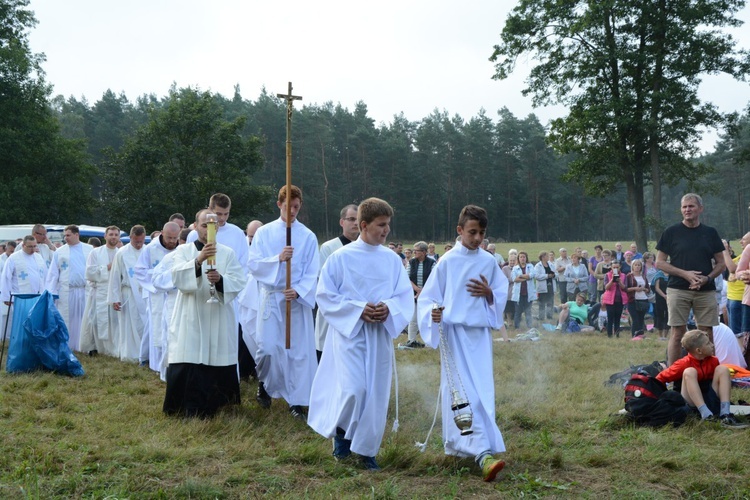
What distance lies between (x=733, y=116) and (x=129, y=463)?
31.5m

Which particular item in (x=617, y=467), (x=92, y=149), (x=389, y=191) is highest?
(x=92, y=149)

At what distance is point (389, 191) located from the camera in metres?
61.7

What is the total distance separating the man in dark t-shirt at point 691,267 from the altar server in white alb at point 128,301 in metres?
7.67

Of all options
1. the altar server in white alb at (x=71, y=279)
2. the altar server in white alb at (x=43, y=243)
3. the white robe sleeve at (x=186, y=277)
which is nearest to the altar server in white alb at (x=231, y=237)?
the white robe sleeve at (x=186, y=277)

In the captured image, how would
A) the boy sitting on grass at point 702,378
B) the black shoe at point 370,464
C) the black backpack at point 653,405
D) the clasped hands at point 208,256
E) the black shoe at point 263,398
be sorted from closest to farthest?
the black shoe at point 370,464, the clasped hands at point 208,256, the black backpack at point 653,405, the boy sitting on grass at point 702,378, the black shoe at point 263,398

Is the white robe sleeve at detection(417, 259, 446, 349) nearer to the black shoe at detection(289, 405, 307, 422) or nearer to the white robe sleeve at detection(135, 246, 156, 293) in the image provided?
the black shoe at detection(289, 405, 307, 422)

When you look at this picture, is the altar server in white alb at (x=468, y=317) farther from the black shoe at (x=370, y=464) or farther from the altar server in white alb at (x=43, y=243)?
the altar server in white alb at (x=43, y=243)

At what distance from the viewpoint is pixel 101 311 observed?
1241 centimetres

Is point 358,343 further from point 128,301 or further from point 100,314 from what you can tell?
point 100,314

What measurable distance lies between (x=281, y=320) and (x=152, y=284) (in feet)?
10.5

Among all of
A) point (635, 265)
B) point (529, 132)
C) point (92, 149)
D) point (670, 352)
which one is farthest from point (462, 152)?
point (670, 352)

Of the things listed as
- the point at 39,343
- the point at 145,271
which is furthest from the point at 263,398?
the point at 39,343

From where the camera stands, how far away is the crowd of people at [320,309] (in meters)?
5.78

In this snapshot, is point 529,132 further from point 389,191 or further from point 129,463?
point 129,463
